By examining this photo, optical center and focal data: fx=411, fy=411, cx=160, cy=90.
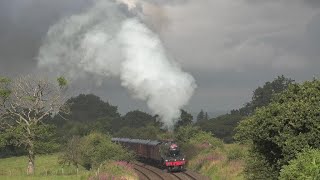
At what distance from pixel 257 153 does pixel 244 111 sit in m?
121

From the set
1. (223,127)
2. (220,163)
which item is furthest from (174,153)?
(223,127)

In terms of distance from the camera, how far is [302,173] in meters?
16.5

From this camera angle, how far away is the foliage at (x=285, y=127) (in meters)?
20.5

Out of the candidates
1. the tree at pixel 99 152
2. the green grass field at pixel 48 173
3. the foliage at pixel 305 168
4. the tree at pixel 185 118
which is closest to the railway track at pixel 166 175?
the tree at pixel 99 152

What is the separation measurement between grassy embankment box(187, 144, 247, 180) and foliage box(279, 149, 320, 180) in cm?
1406

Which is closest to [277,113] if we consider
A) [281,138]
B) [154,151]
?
[281,138]

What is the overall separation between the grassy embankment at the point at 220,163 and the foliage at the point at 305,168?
46.1ft

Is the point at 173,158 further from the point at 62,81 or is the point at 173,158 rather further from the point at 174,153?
the point at 62,81

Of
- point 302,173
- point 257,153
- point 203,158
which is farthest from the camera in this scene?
point 203,158

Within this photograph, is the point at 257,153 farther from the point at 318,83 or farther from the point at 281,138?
the point at 318,83

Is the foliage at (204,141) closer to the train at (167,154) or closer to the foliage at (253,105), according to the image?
the train at (167,154)

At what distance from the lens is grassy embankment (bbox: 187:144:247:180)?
115ft

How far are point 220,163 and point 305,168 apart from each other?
2344 centimetres

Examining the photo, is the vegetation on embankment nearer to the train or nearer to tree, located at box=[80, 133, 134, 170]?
the train
